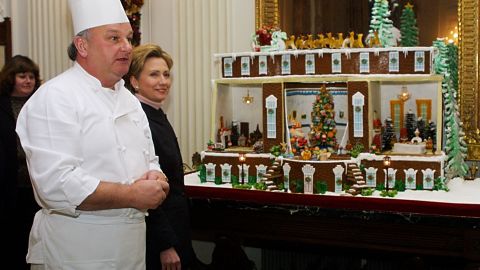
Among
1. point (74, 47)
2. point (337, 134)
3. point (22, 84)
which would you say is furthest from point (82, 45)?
point (337, 134)

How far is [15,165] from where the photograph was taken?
4223 millimetres

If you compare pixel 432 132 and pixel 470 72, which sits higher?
pixel 470 72

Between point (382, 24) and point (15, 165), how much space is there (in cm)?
273

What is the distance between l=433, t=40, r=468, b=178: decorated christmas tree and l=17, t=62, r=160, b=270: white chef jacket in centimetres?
246

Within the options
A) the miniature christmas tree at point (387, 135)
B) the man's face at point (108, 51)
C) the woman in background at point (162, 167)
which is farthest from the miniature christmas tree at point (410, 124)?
the man's face at point (108, 51)

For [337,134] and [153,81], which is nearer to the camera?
[153,81]

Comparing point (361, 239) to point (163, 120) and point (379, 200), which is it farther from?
point (163, 120)

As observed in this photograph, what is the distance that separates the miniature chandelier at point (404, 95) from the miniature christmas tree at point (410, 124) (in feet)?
0.33

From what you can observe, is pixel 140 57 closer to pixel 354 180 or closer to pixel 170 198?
pixel 170 198

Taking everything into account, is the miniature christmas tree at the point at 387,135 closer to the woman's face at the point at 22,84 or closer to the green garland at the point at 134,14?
the green garland at the point at 134,14

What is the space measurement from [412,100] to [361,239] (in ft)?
4.29

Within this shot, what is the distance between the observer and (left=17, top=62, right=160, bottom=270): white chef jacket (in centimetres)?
214

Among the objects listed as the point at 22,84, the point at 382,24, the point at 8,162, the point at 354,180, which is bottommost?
the point at 354,180

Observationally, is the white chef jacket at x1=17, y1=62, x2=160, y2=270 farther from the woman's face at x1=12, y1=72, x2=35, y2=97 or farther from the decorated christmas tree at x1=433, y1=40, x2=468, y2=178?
the decorated christmas tree at x1=433, y1=40, x2=468, y2=178
